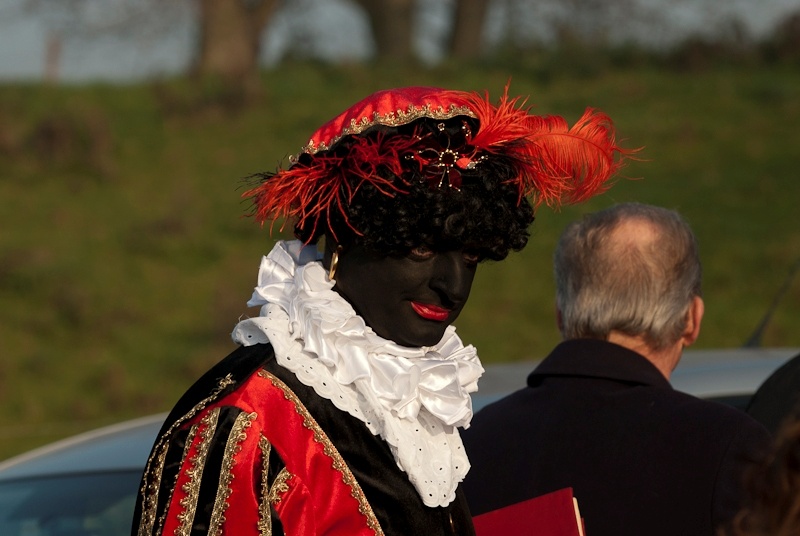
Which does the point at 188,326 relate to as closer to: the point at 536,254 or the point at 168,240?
the point at 168,240

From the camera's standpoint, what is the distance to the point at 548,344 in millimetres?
10297

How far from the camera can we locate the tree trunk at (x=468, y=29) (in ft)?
63.1

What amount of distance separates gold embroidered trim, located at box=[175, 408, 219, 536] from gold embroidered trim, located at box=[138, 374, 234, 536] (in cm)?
5

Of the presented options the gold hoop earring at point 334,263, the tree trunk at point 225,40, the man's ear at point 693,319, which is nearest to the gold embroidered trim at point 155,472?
the gold hoop earring at point 334,263

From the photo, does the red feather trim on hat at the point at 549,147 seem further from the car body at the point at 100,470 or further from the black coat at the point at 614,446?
the car body at the point at 100,470

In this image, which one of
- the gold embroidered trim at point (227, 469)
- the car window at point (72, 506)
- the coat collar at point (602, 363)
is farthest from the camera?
the car window at point (72, 506)

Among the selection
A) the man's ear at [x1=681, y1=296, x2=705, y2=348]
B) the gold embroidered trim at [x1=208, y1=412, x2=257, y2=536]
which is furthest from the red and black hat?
the man's ear at [x1=681, y1=296, x2=705, y2=348]

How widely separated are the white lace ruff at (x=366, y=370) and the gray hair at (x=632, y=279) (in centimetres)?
59

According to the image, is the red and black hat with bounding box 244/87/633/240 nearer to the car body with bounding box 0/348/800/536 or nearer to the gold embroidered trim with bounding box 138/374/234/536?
the gold embroidered trim with bounding box 138/374/234/536

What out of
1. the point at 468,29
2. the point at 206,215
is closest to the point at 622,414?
the point at 206,215

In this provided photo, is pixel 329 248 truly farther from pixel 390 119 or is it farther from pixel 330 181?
pixel 390 119

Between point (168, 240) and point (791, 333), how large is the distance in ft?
18.8

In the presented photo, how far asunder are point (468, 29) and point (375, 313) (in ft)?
57.7

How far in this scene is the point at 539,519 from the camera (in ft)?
7.58
